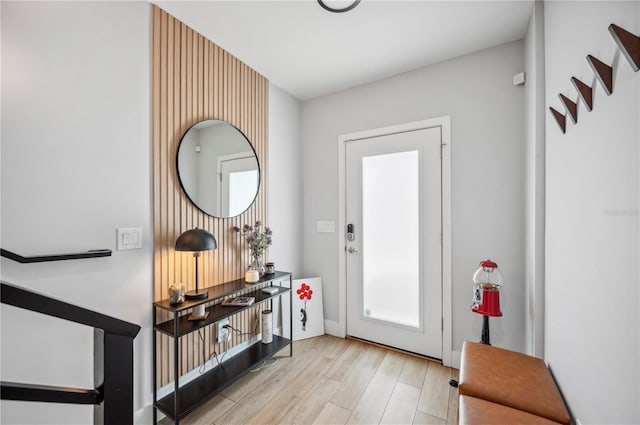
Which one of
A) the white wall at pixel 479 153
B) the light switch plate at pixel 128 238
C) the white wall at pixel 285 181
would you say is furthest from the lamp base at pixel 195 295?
the white wall at pixel 479 153

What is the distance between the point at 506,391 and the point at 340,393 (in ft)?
3.65

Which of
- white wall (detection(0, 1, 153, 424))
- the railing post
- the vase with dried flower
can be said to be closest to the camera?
the railing post

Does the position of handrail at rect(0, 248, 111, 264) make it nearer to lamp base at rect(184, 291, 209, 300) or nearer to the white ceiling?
lamp base at rect(184, 291, 209, 300)

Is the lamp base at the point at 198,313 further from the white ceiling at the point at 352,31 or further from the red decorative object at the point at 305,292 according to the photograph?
the white ceiling at the point at 352,31

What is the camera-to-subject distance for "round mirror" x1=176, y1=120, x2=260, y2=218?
1928 mm

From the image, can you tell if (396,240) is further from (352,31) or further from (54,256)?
(54,256)

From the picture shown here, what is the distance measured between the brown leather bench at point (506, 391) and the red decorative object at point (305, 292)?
1.61 metres

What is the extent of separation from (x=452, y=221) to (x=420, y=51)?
4.79ft

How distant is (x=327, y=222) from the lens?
9.61 ft

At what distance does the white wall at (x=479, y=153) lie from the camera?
2.05m

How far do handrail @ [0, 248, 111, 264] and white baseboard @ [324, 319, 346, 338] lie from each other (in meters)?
2.15

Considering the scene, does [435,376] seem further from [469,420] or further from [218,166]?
[218,166]

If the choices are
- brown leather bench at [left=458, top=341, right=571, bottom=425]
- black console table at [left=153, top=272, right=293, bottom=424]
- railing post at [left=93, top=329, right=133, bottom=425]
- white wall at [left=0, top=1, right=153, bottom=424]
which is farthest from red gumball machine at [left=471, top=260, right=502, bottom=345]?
white wall at [left=0, top=1, right=153, bottom=424]

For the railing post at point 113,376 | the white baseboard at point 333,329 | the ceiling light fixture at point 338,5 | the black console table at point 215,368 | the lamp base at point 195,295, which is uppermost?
the ceiling light fixture at point 338,5
